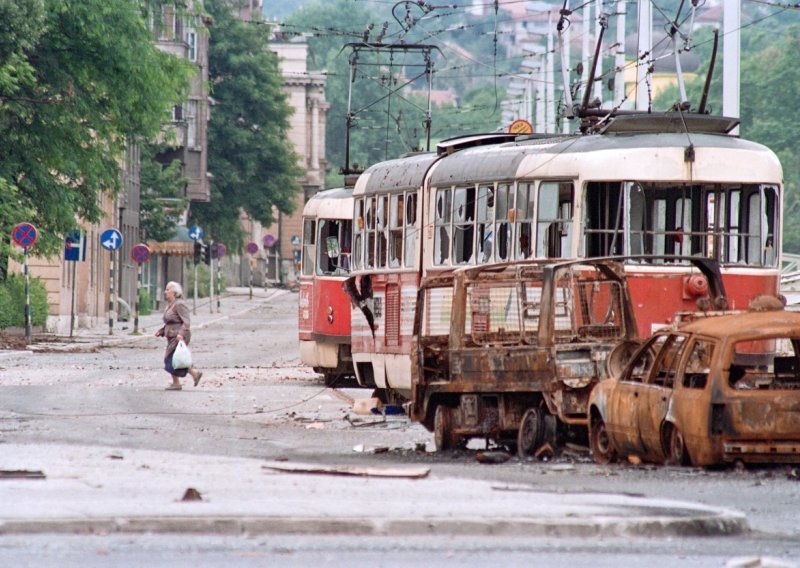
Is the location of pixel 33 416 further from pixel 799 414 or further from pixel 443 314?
pixel 799 414

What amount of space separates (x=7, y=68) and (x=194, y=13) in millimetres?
6443

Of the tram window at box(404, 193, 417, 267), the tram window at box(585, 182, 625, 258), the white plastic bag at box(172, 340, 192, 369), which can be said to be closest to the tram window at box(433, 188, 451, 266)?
the tram window at box(404, 193, 417, 267)

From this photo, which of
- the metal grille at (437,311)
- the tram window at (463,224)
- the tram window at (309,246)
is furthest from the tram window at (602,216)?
the tram window at (309,246)

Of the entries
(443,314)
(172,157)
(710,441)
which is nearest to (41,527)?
(710,441)

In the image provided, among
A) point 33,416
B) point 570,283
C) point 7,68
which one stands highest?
point 7,68

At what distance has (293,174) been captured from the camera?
10781 centimetres

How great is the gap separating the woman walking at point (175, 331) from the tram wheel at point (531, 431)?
1299 cm

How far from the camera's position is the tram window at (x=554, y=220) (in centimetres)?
2245

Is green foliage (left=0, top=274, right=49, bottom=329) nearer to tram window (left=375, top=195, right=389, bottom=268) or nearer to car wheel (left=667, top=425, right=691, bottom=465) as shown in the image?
tram window (left=375, top=195, right=389, bottom=268)

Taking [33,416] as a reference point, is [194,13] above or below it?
above

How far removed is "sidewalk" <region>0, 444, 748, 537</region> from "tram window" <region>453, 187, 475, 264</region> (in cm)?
950

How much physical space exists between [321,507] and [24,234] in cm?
3065

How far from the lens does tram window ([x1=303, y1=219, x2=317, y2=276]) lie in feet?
112

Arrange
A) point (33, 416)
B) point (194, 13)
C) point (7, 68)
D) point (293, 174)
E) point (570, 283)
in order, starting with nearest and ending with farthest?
point (570, 283) → point (33, 416) → point (7, 68) → point (194, 13) → point (293, 174)
